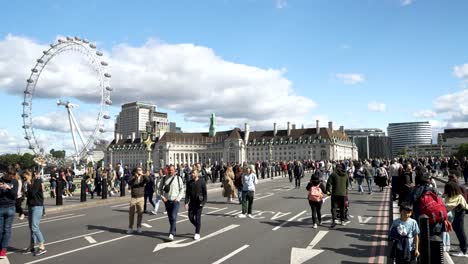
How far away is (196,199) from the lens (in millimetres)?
11594

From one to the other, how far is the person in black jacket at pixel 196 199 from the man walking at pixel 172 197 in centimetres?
27

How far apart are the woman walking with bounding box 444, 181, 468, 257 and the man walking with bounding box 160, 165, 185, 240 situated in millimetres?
6909

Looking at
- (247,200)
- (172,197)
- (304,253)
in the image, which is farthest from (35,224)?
(247,200)

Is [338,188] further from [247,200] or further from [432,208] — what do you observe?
[432,208]

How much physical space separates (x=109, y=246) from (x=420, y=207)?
7.69 meters

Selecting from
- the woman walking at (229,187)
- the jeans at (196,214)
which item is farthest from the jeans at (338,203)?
the woman walking at (229,187)

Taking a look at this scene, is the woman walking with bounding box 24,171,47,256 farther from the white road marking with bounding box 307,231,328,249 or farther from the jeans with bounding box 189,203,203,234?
the white road marking with bounding box 307,231,328,249

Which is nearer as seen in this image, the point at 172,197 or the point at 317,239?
the point at 317,239

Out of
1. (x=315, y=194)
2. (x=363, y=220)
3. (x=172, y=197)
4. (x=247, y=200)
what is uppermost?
(x=172, y=197)

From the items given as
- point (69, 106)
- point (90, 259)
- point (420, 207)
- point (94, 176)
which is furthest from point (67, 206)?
point (69, 106)

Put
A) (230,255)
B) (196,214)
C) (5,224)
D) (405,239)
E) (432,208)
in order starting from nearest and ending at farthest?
(405,239), (432,208), (230,255), (5,224), (196,214)

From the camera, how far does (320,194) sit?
519 inches

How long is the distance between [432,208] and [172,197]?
668 cm

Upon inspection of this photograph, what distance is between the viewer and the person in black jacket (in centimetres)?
1156
